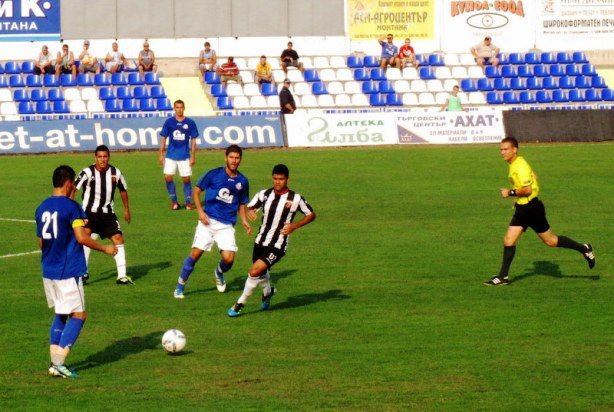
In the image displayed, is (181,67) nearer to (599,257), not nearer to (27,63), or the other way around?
(27,63)

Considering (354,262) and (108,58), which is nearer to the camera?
(354,262)

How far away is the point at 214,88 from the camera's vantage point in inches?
1751

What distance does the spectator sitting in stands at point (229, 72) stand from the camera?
147ft

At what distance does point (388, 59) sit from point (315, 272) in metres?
30.8

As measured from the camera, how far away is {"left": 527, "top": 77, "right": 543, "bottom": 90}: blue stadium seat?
4791cm

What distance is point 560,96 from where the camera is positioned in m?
47.3

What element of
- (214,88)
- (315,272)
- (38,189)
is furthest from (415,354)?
(214,88)

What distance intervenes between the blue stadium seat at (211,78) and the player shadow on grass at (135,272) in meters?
27.3

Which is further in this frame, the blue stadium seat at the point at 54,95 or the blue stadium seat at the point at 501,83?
the blue stadium seat at the point at 501,83

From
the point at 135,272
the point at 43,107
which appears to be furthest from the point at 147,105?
the point at 135,272

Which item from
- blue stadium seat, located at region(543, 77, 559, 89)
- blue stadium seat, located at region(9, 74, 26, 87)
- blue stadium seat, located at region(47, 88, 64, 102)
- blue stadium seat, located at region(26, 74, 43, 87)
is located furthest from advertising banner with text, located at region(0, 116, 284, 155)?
blue stadium seat, located at region(543, 77, 559, 89)

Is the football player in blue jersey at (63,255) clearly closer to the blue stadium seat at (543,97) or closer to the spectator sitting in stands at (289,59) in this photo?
the spectator sitting in stands at (289,59)

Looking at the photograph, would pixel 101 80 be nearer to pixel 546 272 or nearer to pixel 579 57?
pixel 579 57

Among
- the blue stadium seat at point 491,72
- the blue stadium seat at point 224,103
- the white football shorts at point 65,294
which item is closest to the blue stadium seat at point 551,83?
the blue stadium seat at point 491,72
